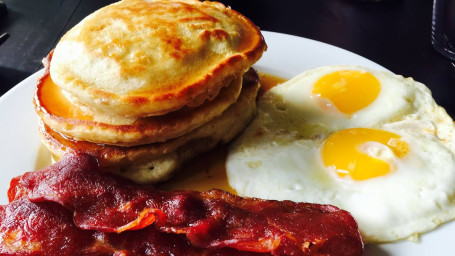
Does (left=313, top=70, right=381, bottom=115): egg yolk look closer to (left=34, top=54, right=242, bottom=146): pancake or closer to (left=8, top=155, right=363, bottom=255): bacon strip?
(left=34, top=54, right=242, bottom=146): pancake

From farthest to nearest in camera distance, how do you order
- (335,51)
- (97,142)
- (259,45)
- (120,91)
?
(335,51)
(259,45)
(97,142)
(120,91)

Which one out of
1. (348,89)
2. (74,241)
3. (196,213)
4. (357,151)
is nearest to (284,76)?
(348,89)

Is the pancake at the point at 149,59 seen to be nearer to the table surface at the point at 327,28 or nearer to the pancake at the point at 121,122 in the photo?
the pancake at the point at 121,122

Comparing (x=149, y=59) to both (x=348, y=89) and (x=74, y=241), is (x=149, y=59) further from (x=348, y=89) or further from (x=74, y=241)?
(x=348, y=89)

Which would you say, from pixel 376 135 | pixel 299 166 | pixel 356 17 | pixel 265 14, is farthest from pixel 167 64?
pixel 356 17

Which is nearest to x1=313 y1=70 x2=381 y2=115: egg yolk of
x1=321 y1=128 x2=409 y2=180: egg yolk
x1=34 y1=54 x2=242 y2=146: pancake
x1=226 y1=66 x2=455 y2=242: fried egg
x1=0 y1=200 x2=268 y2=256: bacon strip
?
x1=226 y1=66 x2=455 y2=242: fried egg

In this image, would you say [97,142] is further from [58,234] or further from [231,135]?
[231,135]
